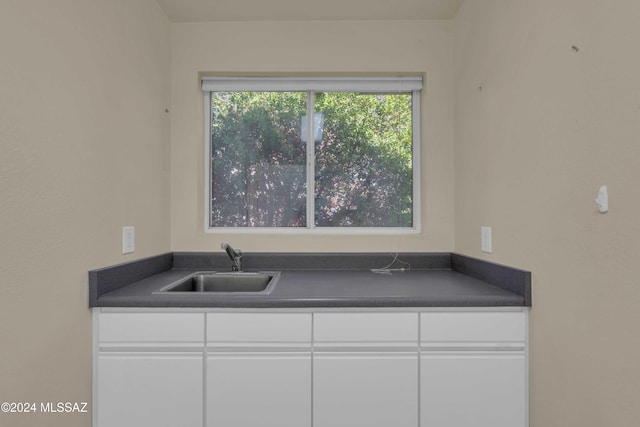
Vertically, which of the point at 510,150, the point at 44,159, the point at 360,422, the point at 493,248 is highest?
the point at 510,150

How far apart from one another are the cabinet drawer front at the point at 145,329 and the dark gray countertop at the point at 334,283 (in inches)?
2.4

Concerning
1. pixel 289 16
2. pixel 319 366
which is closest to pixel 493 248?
pixel 319 366

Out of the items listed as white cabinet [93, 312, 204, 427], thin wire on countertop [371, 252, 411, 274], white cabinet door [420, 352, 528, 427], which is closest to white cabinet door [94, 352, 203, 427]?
white cabinet [93, 312, 204, 427]

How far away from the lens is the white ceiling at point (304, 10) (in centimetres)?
200

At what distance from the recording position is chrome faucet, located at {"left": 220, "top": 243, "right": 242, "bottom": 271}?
6.56 feet

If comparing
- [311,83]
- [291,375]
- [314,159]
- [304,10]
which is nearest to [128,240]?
[291,375]

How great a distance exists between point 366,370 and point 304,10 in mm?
2050

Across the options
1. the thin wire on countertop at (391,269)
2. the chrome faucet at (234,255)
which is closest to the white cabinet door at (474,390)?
the thin wire on countertop at (391,269)

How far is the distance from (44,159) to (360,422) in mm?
1601

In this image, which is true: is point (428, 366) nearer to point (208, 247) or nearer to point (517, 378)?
point (517, 378)

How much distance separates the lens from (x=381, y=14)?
213 cm

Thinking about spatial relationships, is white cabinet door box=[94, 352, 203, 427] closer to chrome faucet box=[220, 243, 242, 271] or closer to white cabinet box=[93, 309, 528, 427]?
white cabinet box=[93, 309, 528, 427]

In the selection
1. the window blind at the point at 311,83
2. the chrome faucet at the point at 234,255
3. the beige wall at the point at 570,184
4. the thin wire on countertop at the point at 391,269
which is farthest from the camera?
the window blind at the point at 311,83

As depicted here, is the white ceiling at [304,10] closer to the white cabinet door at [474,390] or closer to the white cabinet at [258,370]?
the white cabinet at [258,370]
